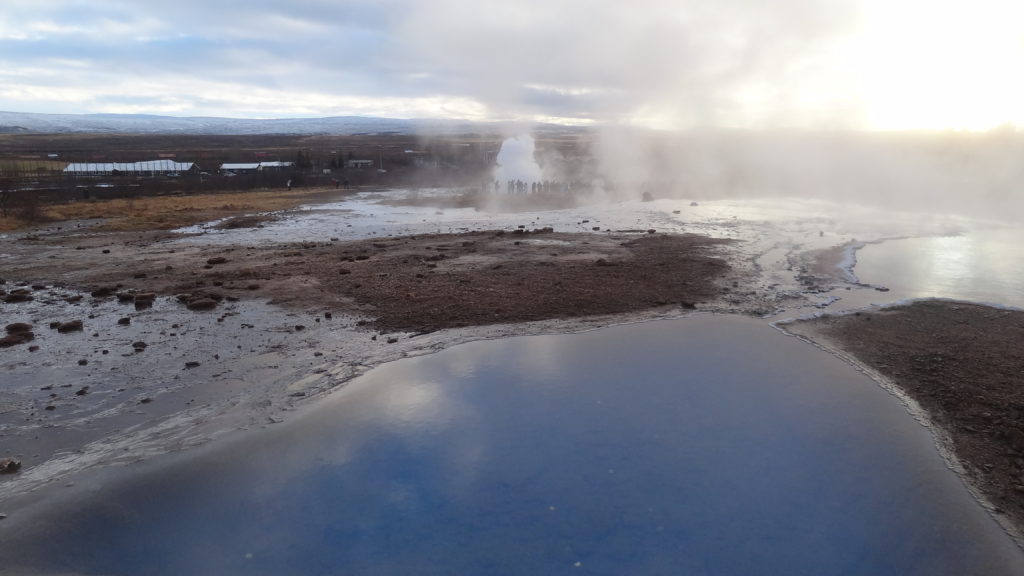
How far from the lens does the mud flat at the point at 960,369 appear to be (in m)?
5.41

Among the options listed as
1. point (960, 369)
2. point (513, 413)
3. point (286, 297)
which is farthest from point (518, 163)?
point (513, 413)

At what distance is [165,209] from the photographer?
24281mm

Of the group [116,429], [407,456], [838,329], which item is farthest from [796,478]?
[116,429]

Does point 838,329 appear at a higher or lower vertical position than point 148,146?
lower

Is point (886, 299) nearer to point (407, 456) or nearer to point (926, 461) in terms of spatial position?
point (926, 461)

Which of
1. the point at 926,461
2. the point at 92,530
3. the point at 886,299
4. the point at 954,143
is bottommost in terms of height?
the point at 92,530

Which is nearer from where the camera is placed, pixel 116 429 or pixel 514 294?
pixel 116 429

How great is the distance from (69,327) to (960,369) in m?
11.9

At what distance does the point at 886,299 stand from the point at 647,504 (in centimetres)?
775

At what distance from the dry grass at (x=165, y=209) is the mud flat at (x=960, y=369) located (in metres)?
19.8

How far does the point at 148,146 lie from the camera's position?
7725 centimetres

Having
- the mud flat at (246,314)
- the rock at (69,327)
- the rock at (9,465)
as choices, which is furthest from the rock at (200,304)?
the rock at (9,465)

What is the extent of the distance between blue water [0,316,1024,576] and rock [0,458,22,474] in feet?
2.86

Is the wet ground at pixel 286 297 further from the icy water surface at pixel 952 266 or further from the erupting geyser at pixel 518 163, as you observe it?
the erupting geyser at pixel 518 163
